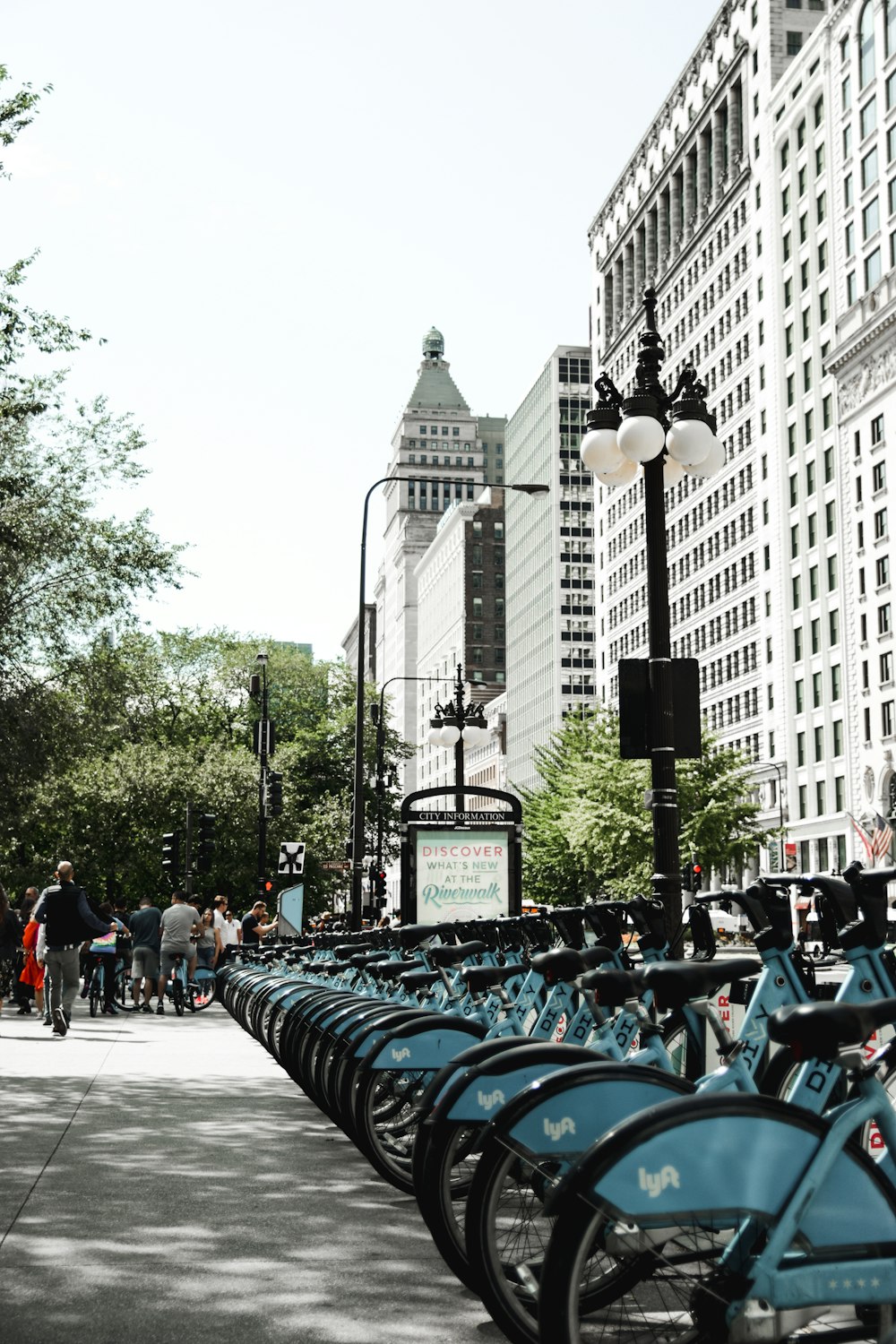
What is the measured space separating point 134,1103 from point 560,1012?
5.75 metres

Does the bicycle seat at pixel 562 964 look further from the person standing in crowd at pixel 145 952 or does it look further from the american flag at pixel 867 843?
the american flag at pixel 867 843

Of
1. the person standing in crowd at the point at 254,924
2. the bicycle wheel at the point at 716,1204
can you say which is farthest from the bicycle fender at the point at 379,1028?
the person standing in crowd at the point at 254,924

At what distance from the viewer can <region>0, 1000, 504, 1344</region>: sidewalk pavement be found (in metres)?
5.28

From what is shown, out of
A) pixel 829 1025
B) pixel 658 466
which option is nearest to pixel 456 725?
pixel 658 466

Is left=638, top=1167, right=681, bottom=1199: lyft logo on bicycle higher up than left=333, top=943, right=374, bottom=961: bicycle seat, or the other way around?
left=333, top=943, right=374, bottom=961: bicycle seat

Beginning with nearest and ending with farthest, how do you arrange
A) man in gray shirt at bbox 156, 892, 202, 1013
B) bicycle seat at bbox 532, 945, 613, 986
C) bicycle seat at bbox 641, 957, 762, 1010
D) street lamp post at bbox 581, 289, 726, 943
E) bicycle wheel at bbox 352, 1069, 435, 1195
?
1. bicycle seat at bbox 641, 957, 762, 1010
2. bicycle seat at bbox 532, 945, 613, 986
3. bicycle wheel at bbox 352, 1069, 435, 1195
4. street lamp post at bbox 581, 289, 726, 943
5. man in gray shirt at bbox 156, 892, 202, 1013

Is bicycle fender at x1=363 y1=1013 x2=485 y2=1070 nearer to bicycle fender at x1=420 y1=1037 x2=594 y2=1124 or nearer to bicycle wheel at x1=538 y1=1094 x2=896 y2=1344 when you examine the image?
bicycle fender at x1=420 y1=1037 x2=594 y2=1124

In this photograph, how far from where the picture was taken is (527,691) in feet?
475

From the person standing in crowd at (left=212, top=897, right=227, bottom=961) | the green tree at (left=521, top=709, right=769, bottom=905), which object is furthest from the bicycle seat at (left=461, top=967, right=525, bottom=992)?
the green tree at (left=521, top=709, right=769, bottom=905)

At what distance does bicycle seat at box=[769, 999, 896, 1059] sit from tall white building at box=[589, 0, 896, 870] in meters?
65.3

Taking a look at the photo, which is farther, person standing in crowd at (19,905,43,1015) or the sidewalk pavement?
person standing in crowd at (19,905,43,1015)

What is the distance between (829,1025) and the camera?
3.61 meters

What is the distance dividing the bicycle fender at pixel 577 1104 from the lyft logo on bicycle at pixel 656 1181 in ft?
3.09

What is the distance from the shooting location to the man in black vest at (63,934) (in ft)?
61.3
